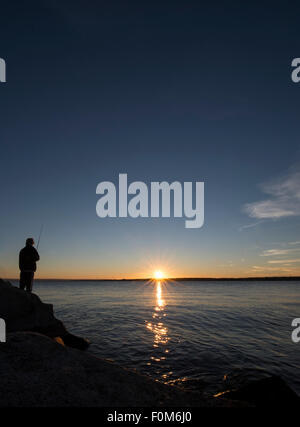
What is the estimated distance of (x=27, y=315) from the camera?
30.4 feet

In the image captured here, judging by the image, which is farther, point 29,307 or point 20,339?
point 29,307

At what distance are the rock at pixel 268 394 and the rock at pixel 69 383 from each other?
1600 millimetres

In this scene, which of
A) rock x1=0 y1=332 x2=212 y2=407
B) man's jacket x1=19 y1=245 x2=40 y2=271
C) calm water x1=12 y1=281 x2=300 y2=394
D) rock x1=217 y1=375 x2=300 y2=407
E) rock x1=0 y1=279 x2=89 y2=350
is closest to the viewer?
rock x1=0 y1=332 x2=212 y2=407

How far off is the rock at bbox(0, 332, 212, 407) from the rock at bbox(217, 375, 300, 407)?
1600 mm

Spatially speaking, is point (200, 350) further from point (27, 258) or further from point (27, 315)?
point (27, 258)

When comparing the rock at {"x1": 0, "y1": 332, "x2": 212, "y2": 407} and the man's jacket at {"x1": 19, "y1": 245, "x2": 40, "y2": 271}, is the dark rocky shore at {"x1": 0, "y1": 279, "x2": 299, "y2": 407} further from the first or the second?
the man's jacket at {"x1": 19, "y1": 245, "x2": 40, "y2": 271}

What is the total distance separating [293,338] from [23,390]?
14832mm

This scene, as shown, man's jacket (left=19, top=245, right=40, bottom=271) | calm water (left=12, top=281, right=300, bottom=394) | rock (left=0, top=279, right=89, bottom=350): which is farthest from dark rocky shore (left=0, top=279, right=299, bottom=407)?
man's jacket (left=19, top=245, right=40, bottom=271)

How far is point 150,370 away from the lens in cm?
834

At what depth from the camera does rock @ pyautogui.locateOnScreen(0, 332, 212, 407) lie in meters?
3.37

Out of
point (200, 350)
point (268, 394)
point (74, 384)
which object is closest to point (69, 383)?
point (74, 384)

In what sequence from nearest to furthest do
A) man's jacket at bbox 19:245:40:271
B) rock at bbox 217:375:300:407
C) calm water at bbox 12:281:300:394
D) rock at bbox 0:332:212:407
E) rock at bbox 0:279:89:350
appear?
1. rock at bbox 0:332:212:407
2. rock at bbox 217:375:300:407
3. calm water at bbox 12:281:300:394
4. rock at bbox 0:279:89:350
5. man's jacket at bbox 19:245:40:271
